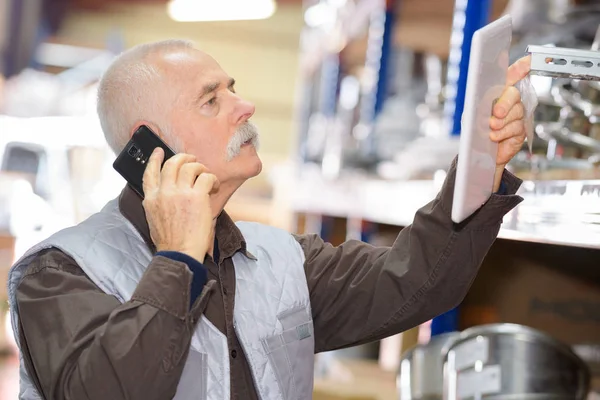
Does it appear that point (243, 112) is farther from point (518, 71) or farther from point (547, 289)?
point (547, 289)

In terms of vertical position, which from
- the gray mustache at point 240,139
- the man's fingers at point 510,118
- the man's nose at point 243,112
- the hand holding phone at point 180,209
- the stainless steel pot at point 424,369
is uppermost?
the man's fingers at point 510,118

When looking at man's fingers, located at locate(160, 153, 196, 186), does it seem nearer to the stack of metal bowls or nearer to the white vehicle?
the stack of metal bowls

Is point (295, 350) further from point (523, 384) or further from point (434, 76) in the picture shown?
point (434, 76)

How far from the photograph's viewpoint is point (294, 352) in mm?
1529

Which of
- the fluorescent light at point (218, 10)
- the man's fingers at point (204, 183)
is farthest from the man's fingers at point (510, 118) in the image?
the fluorescent light at point (218, 10)

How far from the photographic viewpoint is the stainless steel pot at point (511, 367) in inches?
70.6

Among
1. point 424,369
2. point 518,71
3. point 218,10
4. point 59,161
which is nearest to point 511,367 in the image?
point 424,369

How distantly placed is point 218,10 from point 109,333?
943 centimetres

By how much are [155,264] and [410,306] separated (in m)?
0.50

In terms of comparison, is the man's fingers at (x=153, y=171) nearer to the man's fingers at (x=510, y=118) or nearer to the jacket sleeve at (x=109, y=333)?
the jacket sleeve at (x=109, y=333)

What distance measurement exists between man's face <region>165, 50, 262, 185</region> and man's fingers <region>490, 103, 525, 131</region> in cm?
48

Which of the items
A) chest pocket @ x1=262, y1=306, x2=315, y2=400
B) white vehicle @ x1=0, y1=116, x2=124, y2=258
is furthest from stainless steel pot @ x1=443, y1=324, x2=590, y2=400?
white vehicle @ x1=0, y1=116, x2=124, y2=258

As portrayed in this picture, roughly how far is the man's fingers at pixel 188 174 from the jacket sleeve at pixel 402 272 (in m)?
0.38

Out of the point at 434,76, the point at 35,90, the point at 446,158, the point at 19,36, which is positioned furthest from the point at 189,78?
the point at 19,36
